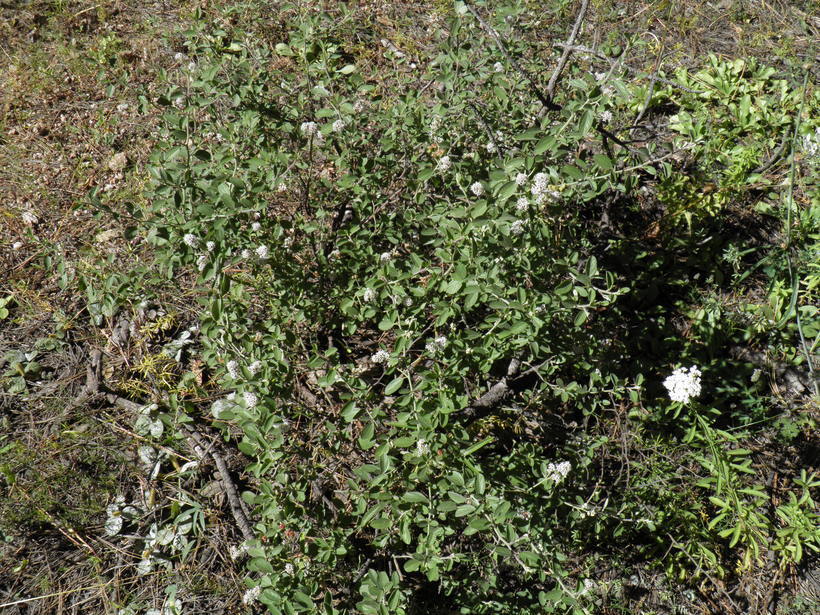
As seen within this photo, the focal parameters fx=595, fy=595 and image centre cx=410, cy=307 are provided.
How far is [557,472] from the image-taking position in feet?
7.13

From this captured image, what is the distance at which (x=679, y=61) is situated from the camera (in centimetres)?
411

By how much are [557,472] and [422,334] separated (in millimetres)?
732

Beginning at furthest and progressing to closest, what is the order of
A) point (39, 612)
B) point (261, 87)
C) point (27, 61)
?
point (27, 61), point (39, 612), point (261, 87)

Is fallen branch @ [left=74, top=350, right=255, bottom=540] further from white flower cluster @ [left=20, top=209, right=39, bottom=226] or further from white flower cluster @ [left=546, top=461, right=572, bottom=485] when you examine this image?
white flower cluster @ [left=546, top=461, right=572, bottom=485]

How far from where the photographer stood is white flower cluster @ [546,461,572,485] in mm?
2109

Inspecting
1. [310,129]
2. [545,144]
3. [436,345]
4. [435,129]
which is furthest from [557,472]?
[310,129]

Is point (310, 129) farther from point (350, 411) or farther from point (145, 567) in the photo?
point (145, 567)

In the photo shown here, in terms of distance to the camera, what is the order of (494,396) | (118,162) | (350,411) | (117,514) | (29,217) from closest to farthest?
1. (350,411)
2. (494,396)
3. (117,514)
4. (29,217)
5. (118,162)

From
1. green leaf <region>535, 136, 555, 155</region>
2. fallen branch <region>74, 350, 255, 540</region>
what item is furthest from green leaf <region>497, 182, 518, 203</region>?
fallen branch <region>74, 350, 255, 540</region>

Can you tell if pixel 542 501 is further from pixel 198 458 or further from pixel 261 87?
pixel 261 87

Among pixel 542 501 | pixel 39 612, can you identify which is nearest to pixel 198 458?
pixel 39 612

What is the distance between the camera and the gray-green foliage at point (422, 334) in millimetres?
2023

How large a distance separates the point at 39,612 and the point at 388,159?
261 centimetres

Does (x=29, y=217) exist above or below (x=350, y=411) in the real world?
below
